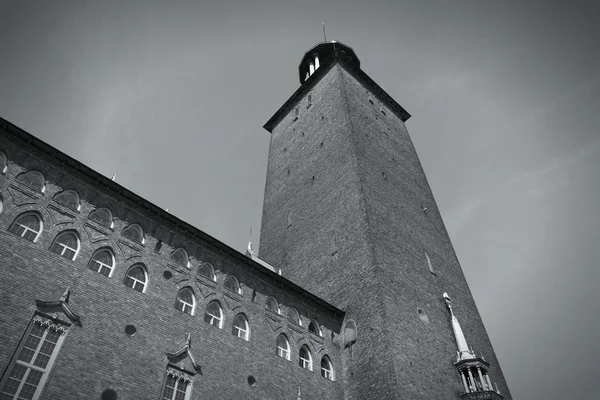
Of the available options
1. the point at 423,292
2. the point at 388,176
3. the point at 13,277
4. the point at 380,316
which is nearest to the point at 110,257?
the point at 13,277

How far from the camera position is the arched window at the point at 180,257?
17750mm

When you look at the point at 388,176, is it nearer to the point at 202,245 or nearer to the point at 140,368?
the point at 202,245

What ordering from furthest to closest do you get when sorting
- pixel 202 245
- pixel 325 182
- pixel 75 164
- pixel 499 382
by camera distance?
1. pixel 325 182
2. pixel 499 382
3. pixel 202 245
4. pixel 75 164

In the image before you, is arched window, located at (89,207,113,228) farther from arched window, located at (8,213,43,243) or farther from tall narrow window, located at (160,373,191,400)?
tall narrow window, located at (160,373,191,400)

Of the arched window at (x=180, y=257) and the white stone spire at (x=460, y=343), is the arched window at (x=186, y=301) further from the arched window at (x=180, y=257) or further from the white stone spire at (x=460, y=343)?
the white stone spire at (x=460, y=343)

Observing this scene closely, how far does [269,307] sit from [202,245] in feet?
13.0

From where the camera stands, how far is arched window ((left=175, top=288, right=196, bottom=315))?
1677 cm

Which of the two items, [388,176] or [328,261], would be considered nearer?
[328,261]

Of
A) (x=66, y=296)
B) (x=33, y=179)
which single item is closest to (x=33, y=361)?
(x=66, y=296)

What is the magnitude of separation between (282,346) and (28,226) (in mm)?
10519

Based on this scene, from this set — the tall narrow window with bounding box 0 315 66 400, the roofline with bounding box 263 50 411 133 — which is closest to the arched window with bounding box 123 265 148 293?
the tall narrow window with bounding box 0 315 66 400

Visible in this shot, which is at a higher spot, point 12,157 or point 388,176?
point 388,176

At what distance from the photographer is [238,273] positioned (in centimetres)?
1948

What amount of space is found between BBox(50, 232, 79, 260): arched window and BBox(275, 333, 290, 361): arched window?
862cm
